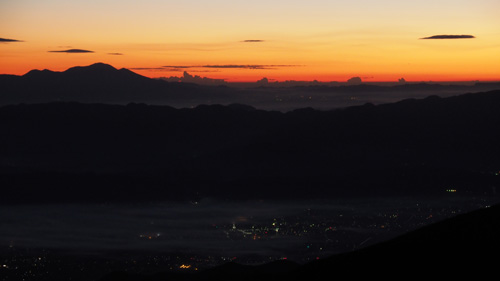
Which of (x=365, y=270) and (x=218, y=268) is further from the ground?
(x=365, y=270)

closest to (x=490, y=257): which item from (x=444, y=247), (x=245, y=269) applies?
(x=444, y=247)

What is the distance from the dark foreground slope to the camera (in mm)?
73062

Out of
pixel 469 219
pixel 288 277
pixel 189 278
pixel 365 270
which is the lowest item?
pixel 189 278

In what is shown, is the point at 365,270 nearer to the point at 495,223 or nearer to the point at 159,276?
the point at 495,223

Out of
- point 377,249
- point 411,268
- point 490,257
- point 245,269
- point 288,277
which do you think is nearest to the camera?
point 490,257

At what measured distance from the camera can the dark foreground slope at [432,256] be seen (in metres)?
73.1

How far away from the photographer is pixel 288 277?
343 ft

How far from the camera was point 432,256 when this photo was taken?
79.0 m

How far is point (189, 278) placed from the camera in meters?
187

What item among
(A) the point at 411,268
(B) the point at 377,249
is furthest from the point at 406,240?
(A) the point at 411,268

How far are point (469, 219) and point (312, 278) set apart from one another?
820 inches

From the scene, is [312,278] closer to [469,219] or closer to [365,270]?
[365,270]

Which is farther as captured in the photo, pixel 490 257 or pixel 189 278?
pixel 189 278

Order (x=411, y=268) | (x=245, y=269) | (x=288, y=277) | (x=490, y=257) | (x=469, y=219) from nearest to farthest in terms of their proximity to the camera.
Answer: (x=490, y=257) → (x=411, y=268) → (x=469, y=219) → (x=288, y=277) → (x=245, y=269)
